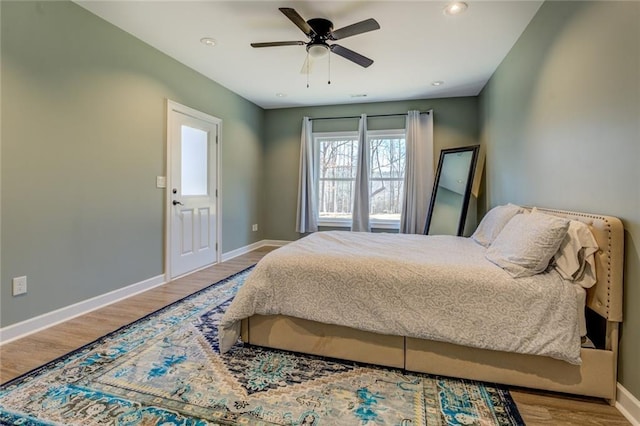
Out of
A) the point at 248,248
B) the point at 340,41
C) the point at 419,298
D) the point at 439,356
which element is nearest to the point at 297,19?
the point at 340,41

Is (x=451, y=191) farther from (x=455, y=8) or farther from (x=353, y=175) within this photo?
(x=455, y=8)

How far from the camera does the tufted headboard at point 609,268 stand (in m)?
1.50

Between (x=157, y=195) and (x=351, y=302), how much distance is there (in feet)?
8.55

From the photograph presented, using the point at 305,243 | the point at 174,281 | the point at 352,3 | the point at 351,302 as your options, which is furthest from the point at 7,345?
the point at 352,3

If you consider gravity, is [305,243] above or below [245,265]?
above

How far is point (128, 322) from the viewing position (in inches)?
97.0

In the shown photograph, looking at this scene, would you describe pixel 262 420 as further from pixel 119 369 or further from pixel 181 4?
pixel 181 4

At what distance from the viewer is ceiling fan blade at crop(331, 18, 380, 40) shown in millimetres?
2258

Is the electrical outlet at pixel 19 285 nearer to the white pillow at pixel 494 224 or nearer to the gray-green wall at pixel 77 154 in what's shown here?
the gray-green wall at pixel 77 154

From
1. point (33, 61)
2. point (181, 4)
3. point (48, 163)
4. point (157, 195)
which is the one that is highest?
point (181, 4)

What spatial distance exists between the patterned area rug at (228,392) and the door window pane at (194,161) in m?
2.19

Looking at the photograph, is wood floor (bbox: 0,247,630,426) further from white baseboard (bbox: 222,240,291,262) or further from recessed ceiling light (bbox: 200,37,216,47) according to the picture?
recessed ceiling light (bbox: 200,37,216,47)

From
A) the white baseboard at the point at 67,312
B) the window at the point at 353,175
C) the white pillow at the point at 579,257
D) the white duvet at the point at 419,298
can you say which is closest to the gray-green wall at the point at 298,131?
the window at the point at 353,175

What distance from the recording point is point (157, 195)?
340 centimetres
